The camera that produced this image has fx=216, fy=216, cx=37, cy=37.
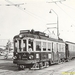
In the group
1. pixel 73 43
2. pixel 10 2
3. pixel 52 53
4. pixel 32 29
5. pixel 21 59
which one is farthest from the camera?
pixel 73 43

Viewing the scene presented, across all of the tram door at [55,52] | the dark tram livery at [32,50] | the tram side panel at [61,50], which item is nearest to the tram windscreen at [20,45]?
the dark tram livery at [32,50]

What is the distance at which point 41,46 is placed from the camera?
15.6 m

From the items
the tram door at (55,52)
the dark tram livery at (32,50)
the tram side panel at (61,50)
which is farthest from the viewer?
the tram side panel at (61,50)

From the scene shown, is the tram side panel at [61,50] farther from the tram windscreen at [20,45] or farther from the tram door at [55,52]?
the tram windscreen at [20,45]

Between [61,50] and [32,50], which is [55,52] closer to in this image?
[61,50]

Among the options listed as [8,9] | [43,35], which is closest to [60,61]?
[43,35]

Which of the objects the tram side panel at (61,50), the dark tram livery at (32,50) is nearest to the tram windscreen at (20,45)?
the dark tram livery at (32,50)

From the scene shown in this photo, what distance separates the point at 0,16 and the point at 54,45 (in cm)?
559

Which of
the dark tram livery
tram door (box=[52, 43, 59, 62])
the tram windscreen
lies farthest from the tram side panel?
the tram windscreen

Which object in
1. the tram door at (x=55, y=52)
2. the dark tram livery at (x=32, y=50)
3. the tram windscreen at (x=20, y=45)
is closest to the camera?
the dark tram livery at (x=32, y=50)

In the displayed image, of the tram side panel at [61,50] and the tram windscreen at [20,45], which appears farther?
the tram side panel at [61,50]

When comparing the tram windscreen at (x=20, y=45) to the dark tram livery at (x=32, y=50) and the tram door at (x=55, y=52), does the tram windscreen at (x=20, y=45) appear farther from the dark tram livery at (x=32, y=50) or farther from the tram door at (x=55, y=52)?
the tram door at (x=55, y=52)

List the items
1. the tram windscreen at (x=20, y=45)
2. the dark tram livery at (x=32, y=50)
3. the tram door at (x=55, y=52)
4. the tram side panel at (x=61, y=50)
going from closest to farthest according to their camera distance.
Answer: the dark tram livery at (x=32, y=50)
the tram windscreen at (x=20, y=45)
the tram door at (x=55, y=52)
the tram side panel at (x=61, y=50)

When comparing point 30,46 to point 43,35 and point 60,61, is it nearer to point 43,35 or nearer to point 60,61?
point 43,35
